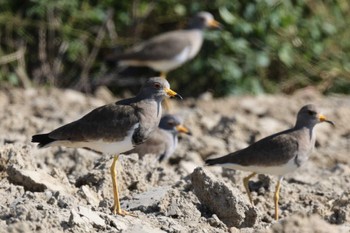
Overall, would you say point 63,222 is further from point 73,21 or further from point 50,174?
point 73,21

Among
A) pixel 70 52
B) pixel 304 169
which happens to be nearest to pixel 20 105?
pixel 70 52

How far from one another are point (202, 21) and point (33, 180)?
823cm

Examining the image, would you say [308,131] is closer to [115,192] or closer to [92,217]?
[115,192]

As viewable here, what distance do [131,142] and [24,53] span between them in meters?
8.05

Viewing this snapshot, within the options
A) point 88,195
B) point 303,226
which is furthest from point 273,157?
point 303,226

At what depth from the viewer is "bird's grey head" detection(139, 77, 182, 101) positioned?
8.13 m

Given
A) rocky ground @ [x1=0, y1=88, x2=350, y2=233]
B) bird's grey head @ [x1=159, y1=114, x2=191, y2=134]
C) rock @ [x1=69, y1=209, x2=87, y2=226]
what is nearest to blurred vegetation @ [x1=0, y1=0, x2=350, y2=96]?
A: rocky ground @ [x1=0, y1=88, x2=350, y2=233]

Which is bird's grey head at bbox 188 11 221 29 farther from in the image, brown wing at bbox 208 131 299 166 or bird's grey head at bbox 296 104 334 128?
brown wing at bbox 208 131 299 166

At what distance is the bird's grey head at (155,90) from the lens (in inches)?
320

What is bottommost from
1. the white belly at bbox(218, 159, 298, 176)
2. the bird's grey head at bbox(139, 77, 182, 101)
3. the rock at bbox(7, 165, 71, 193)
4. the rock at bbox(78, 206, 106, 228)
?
the white belly at bbox(218, 159, 298, 176)

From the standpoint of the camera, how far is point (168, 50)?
49.0 ft

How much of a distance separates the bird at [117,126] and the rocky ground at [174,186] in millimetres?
266

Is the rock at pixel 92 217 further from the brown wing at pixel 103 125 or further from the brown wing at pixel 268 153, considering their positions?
the brown wing at pixel 268 153

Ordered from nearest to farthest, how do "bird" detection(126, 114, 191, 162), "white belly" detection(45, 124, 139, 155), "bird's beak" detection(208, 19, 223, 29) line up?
1. "white belly" detection(45, 124, 139, 155)
2. "bird" detection(126, 114, 191, 162)
3. "bird's beak" detection(208, 19, 223, 29)
